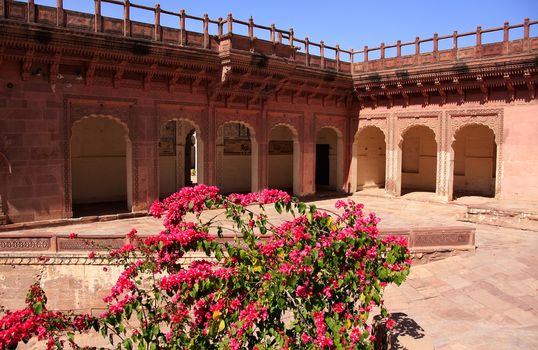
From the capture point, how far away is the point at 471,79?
1466cm

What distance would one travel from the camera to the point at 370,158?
19625 millimetres

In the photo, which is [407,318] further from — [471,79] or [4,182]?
[471,79]

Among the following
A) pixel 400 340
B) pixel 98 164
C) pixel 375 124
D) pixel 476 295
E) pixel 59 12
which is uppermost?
pixel 59 12

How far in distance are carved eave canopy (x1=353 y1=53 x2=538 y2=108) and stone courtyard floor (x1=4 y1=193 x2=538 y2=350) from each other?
16.1ft

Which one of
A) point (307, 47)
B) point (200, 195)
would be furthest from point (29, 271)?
point (307, 47)

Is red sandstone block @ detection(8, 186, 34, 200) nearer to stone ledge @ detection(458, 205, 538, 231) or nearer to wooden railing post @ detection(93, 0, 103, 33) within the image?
wooden railing post @ detection(93, 0, 103, 33)

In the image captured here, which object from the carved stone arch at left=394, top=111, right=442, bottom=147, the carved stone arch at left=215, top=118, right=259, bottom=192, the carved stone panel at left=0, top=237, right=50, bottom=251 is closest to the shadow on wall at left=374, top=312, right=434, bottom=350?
the carved stone panel at left=0, top=237, right=50, bottom=251

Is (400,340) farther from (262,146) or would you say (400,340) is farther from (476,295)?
(262,146)

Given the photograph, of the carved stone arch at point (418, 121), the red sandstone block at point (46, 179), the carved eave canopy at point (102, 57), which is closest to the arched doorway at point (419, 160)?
the carved stone arch at point (418, 121)

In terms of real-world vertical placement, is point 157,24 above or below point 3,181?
above

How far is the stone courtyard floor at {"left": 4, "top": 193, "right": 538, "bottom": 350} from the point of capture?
593 cm

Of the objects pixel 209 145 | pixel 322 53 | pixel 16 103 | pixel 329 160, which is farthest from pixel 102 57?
pixel 329 160

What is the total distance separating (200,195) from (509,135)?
43.4ft

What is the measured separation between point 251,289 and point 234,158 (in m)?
14.3
